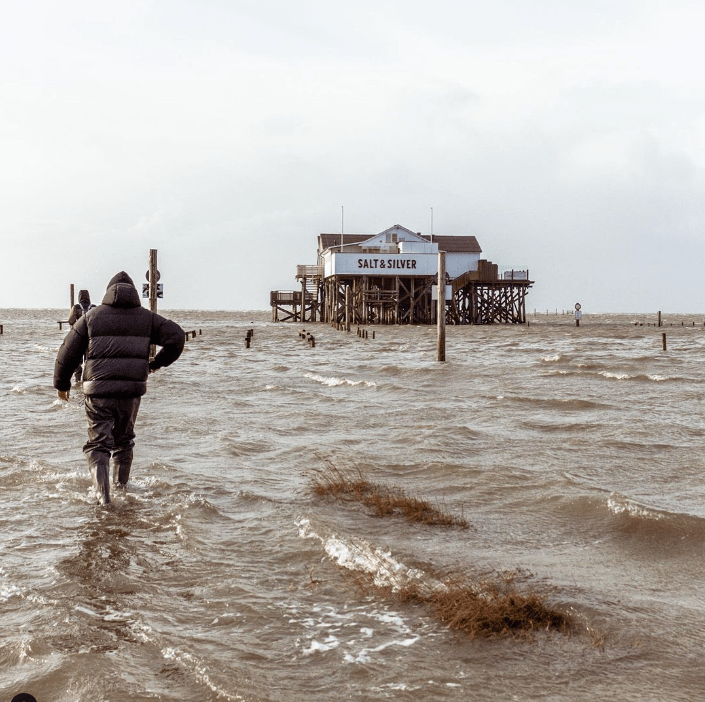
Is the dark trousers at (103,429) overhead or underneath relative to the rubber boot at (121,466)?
overhead

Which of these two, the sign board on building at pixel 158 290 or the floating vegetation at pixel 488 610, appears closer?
the floating vegetation at pixel 488 610

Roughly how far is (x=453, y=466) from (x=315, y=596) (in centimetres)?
440

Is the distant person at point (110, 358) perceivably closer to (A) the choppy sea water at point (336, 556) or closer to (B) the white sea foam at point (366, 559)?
(A) the choppy sea water at point (336, 556)

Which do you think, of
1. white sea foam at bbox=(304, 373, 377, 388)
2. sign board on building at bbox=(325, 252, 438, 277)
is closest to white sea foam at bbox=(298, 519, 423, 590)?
white sea foam at bbox=(304, 373, 377, 388)

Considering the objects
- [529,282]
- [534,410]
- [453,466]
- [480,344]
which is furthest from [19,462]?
[529,282]

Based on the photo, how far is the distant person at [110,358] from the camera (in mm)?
6488

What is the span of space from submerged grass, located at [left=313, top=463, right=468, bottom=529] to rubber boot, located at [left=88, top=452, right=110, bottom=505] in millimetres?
1930

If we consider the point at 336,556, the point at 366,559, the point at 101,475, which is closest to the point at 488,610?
the point at 366,559

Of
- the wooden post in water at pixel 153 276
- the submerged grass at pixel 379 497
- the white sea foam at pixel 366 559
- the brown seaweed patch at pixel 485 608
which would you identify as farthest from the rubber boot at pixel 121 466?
the wooden post in water at pixel 153 276

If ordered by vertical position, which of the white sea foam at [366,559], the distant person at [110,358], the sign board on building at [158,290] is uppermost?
the sign board on building at [158,290]

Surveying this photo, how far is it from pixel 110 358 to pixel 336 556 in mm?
2552

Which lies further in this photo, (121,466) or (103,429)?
(121,466)

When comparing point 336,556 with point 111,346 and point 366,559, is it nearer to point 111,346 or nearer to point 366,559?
point 366,559

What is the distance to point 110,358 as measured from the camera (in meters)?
6.51
